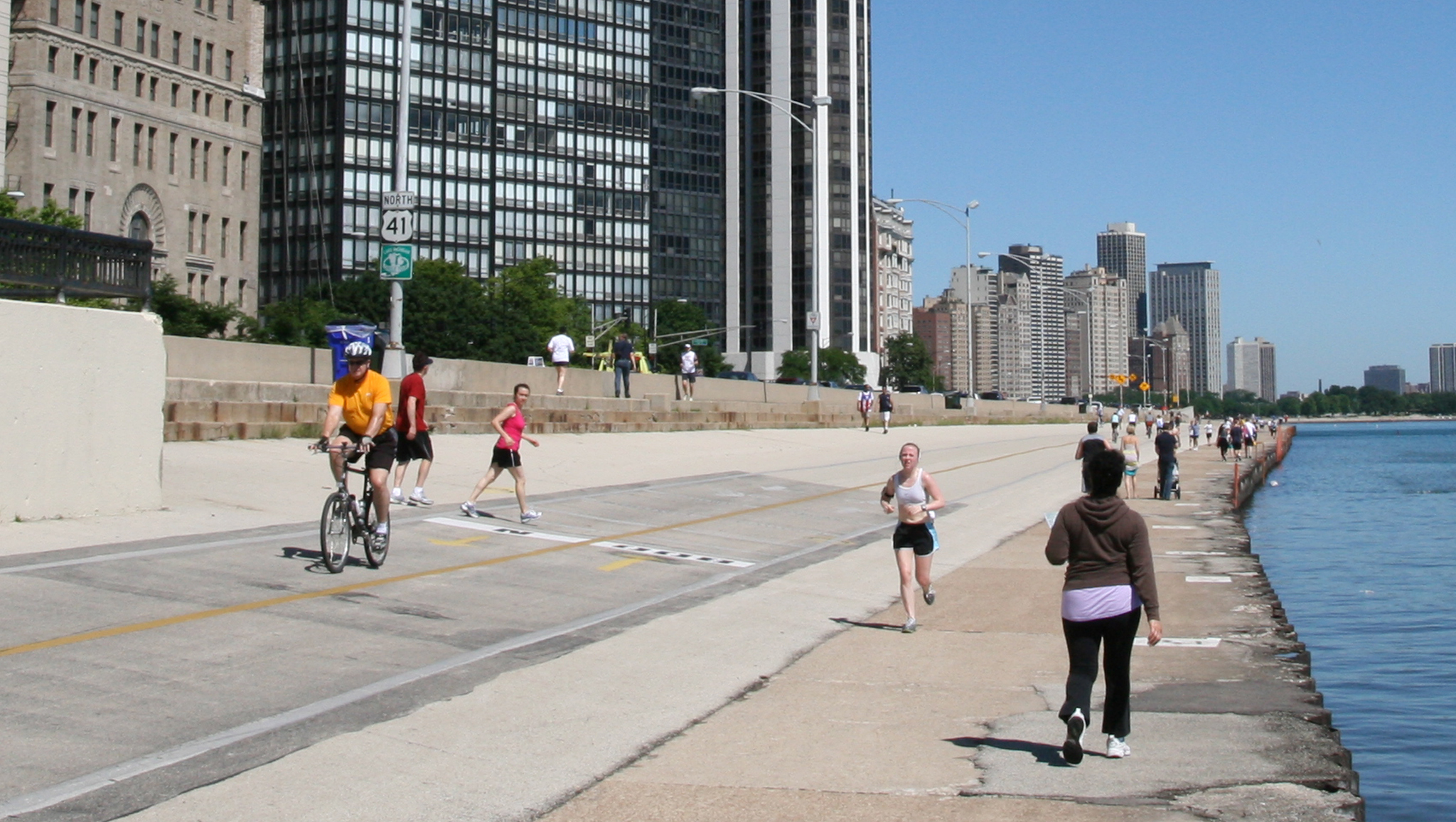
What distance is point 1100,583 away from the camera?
26.7ft

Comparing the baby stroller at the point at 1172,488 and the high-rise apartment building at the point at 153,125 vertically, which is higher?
the high-rise apartment building at the point at 153,125

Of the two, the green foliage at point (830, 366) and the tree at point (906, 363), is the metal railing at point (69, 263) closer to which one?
the green foliage at point (830, 366)

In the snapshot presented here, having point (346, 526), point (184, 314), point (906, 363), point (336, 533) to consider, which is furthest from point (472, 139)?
point (336, 533)

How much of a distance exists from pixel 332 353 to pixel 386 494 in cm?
1463

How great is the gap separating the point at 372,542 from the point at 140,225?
81.7 meters

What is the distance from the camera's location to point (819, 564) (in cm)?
1852

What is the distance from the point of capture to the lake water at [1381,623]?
12.4 m

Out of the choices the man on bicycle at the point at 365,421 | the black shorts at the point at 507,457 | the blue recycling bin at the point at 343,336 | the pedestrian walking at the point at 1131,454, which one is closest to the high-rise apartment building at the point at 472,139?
the pedestrian walking at the point at 1131,454

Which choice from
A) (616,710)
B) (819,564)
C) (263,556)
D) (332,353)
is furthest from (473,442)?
(616,710)

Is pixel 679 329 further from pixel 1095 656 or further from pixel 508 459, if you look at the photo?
pixel 1095 656

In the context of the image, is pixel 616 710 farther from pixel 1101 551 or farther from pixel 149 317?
pixel 149 317

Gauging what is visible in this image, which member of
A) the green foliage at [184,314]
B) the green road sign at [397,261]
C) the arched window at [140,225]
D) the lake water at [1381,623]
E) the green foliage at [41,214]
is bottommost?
the lake water at [1381,623]

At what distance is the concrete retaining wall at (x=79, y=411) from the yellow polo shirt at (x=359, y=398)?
12.6 ft

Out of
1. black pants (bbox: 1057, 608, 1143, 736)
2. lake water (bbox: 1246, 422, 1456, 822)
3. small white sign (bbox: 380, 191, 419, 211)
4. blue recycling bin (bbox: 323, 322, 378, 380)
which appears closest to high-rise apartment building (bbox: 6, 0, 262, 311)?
blue recycling bin (bbox: 323, 322, 378, 380)
